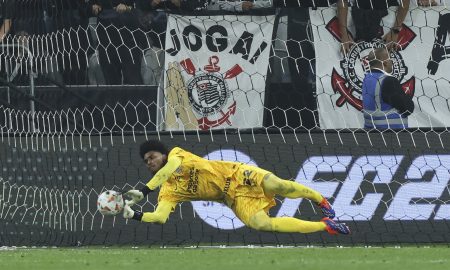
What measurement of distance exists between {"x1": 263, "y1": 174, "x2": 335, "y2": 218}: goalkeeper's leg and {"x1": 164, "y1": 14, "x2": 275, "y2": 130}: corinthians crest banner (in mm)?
1663

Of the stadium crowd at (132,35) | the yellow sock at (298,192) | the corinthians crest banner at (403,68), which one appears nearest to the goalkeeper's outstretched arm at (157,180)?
the yellow sock at (298,192)

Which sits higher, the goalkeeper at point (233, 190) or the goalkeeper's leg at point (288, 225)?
the goalkeeper at point (233, 190)

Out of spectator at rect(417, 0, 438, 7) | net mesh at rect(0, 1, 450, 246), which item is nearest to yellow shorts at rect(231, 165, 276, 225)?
net mesh at rect(0, 1, 450, 246)

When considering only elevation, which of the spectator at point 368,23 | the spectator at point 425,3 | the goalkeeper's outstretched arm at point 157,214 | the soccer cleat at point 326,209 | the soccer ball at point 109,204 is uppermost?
the spectator at point 425,3

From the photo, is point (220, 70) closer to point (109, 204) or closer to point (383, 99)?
point (383, 99)

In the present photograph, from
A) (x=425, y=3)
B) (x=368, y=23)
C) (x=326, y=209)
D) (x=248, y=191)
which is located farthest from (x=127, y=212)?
(x=425, y=3)

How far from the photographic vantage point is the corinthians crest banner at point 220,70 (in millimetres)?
14445

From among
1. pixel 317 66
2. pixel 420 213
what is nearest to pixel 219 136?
pixel 317 66

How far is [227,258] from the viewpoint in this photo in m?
11.3

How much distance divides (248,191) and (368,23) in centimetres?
280

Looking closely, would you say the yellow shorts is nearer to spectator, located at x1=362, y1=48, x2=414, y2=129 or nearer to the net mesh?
the net mesh

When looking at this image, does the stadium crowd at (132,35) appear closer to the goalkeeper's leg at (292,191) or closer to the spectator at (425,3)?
the spectator at (425,3)

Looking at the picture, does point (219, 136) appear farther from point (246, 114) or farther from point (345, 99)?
point (345, 99)

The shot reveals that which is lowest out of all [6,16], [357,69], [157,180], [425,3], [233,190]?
[233,190]
